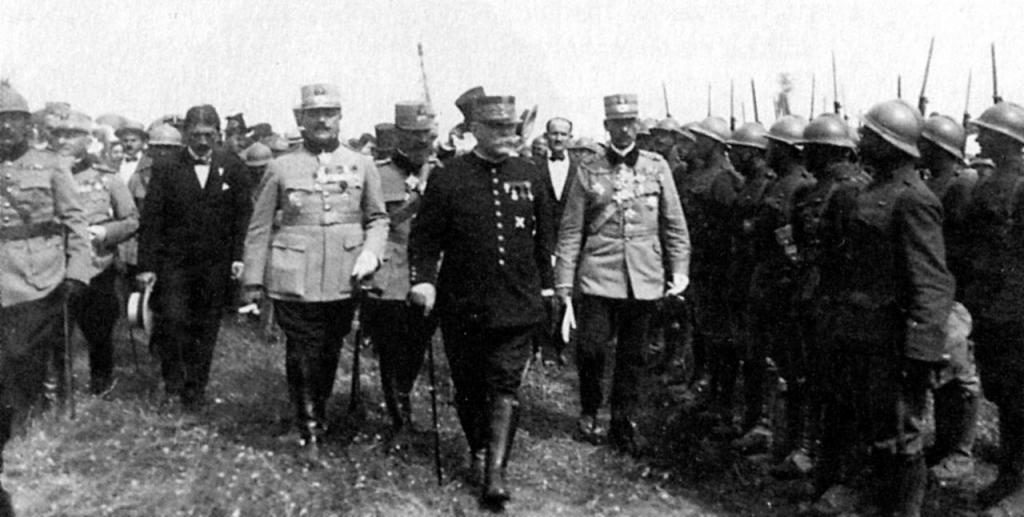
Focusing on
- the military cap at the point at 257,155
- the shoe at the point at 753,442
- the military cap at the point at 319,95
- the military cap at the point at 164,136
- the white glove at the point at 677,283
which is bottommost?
the shoe at the point at 753,442

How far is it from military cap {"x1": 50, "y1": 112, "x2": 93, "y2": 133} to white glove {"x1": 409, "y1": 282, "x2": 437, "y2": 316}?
13.4 feet

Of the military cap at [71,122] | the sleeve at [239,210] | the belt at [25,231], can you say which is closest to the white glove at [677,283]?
the sleeve at [239,210]

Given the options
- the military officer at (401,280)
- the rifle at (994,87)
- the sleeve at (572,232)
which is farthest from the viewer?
the rifle at (994,87)

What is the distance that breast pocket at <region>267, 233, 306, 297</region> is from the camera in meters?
6.69

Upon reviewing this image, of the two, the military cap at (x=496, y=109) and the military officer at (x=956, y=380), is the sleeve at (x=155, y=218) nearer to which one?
the military cap at (x=496, y=109)

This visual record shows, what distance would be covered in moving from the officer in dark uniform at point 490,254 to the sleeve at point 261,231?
46.2 inches

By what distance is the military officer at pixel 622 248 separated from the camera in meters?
7.25

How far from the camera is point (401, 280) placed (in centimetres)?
745

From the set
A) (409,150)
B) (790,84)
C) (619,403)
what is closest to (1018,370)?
(619,403)

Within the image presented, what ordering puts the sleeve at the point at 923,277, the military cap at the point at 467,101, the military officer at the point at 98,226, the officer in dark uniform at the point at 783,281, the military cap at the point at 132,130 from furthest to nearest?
1. the military cap at the point at 132,130
2. the military cap at the point at 467,101
3. the military officer at the point at 98,226
4. the officer in dark uniform at the point at 783,281
5. the sleeve at the point at 923,277

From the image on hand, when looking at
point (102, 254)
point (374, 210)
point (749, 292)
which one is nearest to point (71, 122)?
point (102, 254)

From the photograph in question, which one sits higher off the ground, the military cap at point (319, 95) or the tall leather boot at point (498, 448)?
the military cap at point (319, 95)

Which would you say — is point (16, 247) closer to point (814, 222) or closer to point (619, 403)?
point (619, 403)

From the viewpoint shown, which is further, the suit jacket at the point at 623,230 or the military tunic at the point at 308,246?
the suit jacket at the point at 623,230
